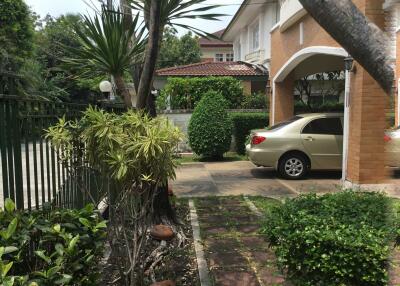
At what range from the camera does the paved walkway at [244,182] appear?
9008 mm

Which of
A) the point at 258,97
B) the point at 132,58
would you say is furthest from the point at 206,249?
the point at 258,97

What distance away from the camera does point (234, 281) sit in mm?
4234

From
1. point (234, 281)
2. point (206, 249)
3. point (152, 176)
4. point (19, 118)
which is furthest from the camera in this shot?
point (206, 249)

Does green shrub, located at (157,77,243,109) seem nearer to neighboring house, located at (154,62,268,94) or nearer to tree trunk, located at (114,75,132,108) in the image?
neighboring house, located at (154,62,268,94)

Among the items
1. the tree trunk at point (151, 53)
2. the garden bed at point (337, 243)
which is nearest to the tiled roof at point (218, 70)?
the tree trunk at point (151, 53)

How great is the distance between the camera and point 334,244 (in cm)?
308

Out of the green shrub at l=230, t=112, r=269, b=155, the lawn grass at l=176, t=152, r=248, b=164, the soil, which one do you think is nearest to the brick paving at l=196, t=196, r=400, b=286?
the soil

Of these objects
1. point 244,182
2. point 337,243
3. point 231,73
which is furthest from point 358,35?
point 231,73

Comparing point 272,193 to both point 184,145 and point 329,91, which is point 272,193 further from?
point 329,91

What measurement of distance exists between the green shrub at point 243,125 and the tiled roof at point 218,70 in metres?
5.59

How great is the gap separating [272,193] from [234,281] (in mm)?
4802

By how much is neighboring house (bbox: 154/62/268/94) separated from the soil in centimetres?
1541

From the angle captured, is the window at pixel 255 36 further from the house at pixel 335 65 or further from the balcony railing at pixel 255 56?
the balcony railing at pixel 255 56

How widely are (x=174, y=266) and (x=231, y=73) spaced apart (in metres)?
17.0
